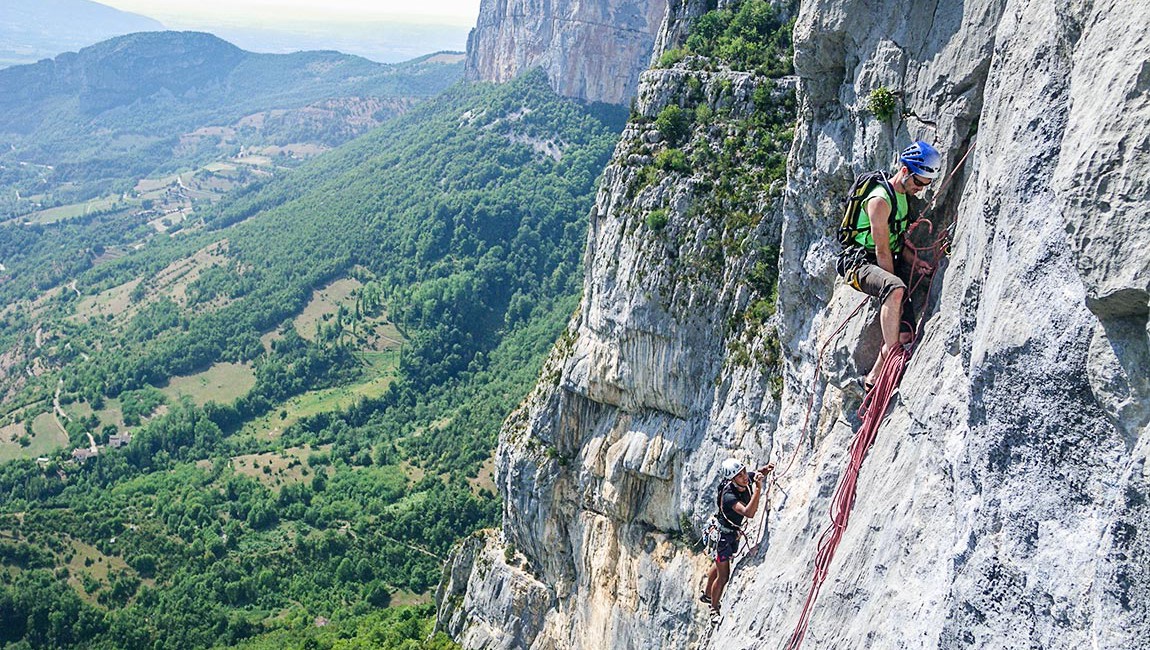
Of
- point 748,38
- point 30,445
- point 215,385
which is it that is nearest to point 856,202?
point 748,38

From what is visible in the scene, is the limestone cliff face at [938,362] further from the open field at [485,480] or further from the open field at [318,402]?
the open field at [318,402]

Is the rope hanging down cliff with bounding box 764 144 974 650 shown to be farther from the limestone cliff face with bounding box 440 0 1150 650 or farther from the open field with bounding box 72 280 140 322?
the open field with bounding box 72 280 140 322

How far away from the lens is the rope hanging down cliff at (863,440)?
13.0m

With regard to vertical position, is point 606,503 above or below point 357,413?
above

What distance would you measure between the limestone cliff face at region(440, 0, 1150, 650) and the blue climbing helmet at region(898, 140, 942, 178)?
63cm

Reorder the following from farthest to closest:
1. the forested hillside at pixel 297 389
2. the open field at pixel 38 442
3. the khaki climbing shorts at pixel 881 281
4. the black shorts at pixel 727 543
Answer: the open field at pixel 38 442 → the forested hillside at pixel 297 389 → the black shorts at pixel 727 543 → the khaki climbing shorts at pixel 881 281

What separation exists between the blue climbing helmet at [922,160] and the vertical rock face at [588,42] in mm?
128044

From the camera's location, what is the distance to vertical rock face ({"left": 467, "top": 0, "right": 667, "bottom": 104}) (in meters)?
143

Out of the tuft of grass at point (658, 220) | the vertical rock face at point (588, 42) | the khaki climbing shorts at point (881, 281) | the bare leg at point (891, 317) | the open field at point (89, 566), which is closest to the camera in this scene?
the bare leg at point (891, 317)

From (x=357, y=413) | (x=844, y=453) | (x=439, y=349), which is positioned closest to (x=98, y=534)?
(x=357, y=413)

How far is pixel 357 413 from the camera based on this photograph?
109m

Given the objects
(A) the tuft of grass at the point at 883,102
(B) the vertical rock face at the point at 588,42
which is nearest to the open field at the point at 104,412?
(B) the vertical rock face at the point at 588,42

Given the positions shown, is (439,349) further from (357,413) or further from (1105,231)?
(1105,231)

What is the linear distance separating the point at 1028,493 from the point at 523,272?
118528 mm
